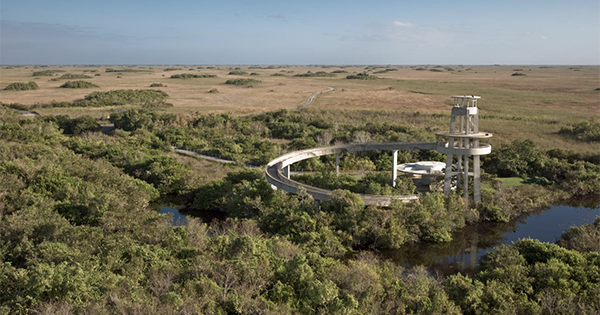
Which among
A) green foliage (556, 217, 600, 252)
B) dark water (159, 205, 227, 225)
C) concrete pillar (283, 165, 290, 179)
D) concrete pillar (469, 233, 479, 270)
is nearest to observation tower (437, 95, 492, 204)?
concrete pillar (469, 233, 479, 270)

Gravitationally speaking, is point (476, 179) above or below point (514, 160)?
above

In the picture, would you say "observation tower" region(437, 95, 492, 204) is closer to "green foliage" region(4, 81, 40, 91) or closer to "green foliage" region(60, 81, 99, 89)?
"green foliage" region(4, 81, 40, 91)

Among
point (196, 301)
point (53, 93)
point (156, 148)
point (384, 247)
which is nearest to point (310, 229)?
point (384, 247)

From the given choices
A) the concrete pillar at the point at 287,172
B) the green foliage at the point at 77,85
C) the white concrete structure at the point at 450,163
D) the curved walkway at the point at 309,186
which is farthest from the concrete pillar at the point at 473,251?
the green foliage at the point at 77,85

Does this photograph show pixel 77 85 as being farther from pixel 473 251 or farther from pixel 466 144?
pixel 473 251

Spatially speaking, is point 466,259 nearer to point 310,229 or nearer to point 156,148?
point 310,229

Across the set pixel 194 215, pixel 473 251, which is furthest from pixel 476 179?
pixel 194 215
